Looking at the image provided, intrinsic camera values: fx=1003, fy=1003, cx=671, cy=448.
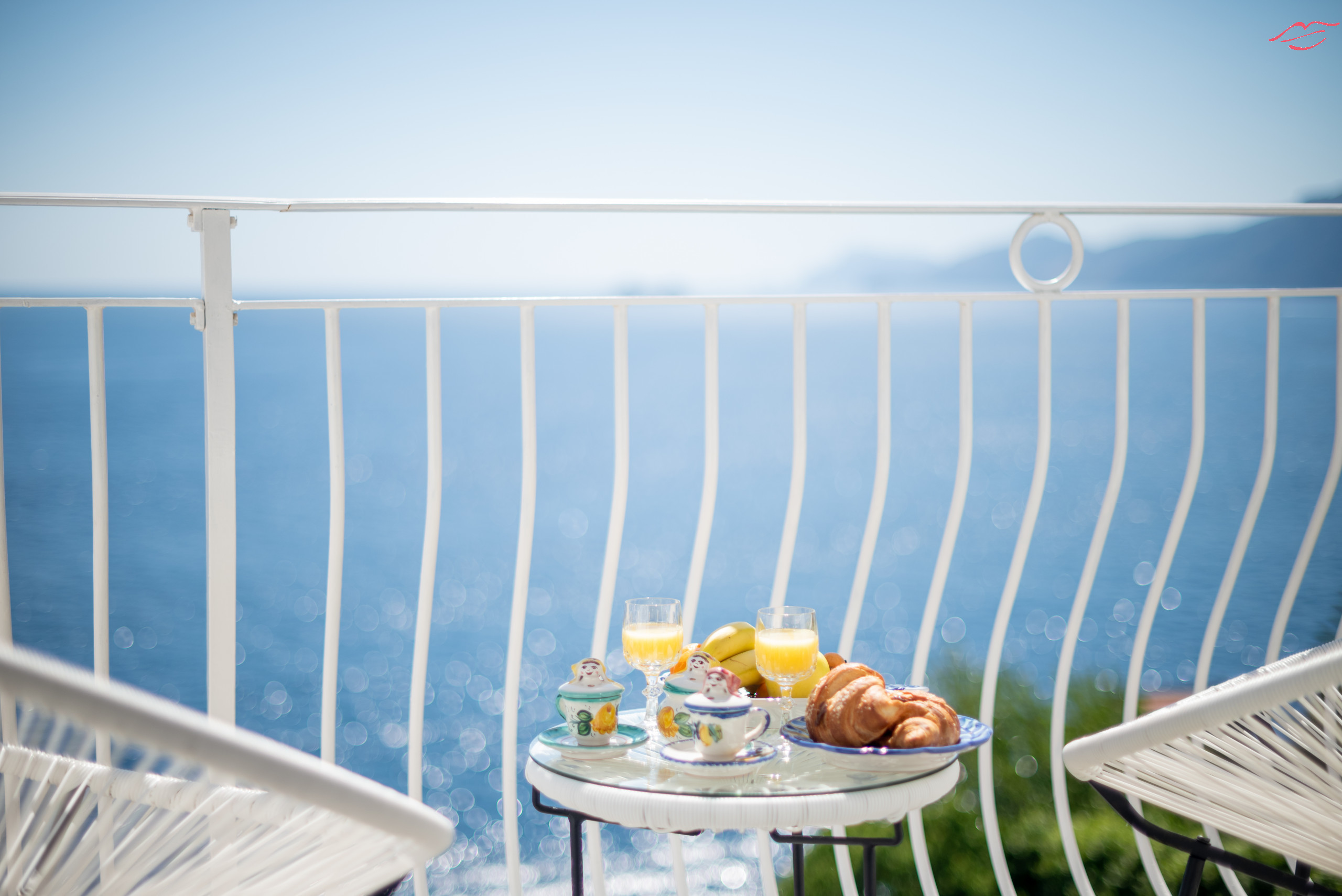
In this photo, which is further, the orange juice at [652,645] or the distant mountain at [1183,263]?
the distant mountain at [1183,263]

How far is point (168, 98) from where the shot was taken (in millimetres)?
23469

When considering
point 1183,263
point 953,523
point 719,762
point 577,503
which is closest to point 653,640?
point 719,762

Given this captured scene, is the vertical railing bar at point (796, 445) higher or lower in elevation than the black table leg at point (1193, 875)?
higher

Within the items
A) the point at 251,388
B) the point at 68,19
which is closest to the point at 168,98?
the point at 68,19

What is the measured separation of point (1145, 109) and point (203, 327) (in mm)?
25289

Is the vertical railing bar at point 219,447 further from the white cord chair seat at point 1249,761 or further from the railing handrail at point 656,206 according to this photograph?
the white cord chair seat at point 1249,761

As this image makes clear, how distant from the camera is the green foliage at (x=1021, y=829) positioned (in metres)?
6.32

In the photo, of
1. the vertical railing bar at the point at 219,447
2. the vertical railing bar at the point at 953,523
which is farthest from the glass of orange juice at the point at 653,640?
the vertical railing bar at the point at 219,447

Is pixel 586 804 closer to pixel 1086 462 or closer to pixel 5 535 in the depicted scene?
pixel 5 535

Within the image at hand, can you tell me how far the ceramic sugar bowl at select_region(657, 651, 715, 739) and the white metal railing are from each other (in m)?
0.31

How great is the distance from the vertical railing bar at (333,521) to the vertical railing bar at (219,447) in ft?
0.49

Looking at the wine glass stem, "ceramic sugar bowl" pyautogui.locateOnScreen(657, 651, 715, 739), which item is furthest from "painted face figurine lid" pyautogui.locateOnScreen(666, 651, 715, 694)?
the wine glass stem

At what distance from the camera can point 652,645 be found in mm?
1403

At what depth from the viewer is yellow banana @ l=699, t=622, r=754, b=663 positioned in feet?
4.83
